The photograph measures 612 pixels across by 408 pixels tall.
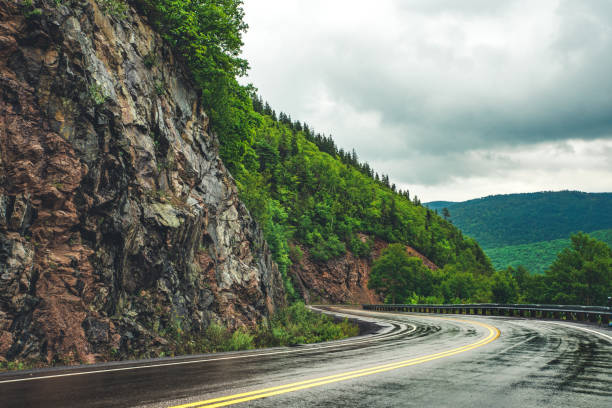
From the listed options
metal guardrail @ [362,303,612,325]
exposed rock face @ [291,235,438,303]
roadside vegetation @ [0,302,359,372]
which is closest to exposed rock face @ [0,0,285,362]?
roadside vegetation @ [0,302,359,372]

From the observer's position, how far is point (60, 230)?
11195 millimetres

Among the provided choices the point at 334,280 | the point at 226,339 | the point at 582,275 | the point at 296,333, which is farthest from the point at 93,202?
the point at 582,275

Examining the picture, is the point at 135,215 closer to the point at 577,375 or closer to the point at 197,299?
the point at 197,299

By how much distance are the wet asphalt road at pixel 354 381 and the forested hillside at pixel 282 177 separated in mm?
17693

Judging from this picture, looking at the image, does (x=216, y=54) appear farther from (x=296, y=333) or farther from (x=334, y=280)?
(x=334, y=280)

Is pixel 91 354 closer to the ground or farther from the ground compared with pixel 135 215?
closer to the ground

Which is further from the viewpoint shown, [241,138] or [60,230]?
[241,138]

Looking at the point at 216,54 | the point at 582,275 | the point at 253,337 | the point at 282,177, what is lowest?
the point at 253,337

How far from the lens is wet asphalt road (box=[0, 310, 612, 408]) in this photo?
5.24 m

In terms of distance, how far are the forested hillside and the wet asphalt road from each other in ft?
58.0

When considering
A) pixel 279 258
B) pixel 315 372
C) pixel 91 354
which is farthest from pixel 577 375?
pixel 279 258

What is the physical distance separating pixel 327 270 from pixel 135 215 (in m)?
63.6

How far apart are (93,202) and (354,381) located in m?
10.1

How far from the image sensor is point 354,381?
6477 millimetres
